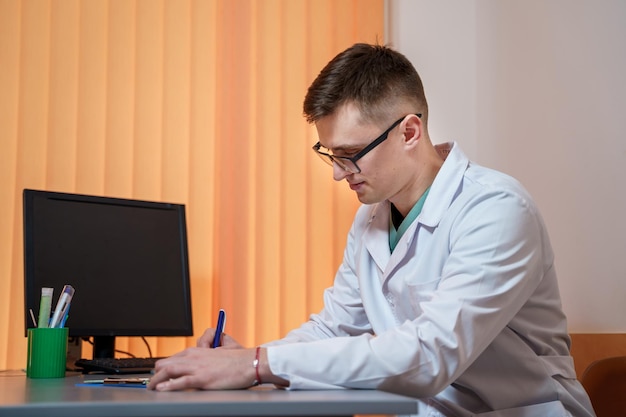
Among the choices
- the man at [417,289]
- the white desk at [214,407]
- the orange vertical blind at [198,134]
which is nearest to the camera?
the white desk at [214,407]

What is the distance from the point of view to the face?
1.60 m

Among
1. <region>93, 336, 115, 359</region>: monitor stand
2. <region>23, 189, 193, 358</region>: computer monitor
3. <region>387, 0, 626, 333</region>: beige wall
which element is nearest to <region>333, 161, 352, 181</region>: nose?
<region>23, 189, 193, 358</region>: computer monitor

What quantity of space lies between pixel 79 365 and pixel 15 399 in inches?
33.4

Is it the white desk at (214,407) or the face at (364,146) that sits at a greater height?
the face at (364,146)

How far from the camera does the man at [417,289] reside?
1.13 m

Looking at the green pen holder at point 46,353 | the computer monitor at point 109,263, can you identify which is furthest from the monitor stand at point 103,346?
the green pen holder at point 46,353

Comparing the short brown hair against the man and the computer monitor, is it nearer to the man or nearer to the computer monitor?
the man

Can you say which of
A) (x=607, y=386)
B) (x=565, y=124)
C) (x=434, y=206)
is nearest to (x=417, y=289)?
(x=434, y=206)

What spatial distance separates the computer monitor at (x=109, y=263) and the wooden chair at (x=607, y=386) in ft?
3.64

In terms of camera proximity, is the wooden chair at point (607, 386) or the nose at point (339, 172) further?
the wooden chair at point (607, 386)

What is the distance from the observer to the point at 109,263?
2086 millimetres

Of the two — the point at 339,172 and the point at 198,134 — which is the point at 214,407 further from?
the point at 198,134

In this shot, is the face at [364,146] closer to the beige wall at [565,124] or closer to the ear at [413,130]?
the ear at [413,130]

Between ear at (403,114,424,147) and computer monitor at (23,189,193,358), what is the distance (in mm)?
890
